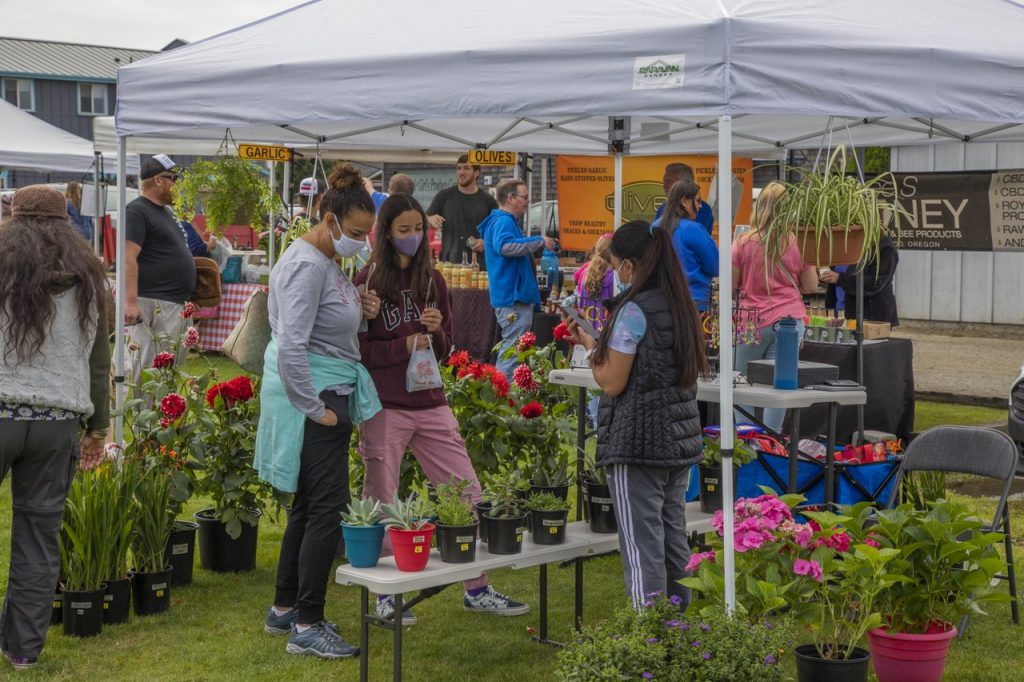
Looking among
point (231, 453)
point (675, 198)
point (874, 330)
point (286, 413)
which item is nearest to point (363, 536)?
point (286, 413)

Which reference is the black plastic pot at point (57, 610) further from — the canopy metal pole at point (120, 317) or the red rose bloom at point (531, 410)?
the red rose bloom at point (531, 410)

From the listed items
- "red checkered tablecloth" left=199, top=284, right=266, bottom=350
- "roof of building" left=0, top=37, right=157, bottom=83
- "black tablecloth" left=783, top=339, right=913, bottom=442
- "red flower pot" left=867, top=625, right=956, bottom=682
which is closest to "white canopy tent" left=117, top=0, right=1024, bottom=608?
"red flower pot" left=867, top=625, right=956, bottom=682

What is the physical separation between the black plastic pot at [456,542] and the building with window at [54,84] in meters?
50.6

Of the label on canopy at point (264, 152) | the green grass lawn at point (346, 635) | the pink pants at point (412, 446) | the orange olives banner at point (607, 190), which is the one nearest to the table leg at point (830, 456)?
the green grass lawn at point (346, 635)

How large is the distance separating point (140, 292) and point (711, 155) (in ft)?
17.4

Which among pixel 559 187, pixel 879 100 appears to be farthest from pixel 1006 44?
pixel 559 187

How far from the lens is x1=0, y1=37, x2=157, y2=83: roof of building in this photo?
52062 mm

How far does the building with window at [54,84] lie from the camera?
52062 millimetres

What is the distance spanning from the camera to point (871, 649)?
13.2 feet

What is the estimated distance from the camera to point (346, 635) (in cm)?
481

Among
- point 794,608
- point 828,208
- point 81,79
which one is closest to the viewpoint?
point 794,608

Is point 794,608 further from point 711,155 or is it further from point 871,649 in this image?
point 711,155

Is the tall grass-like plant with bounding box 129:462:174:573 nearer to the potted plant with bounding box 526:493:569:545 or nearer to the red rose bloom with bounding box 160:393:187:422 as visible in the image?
the red rose bloom with bounding box 160:393:187:422

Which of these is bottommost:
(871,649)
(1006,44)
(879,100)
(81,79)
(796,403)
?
(871,649)
